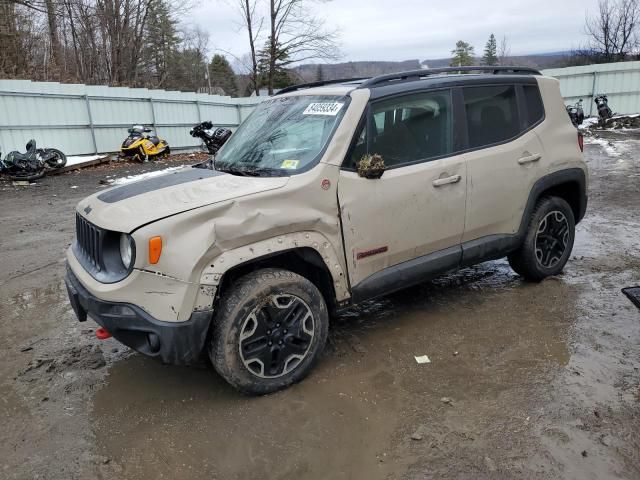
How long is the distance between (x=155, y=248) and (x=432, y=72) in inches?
102

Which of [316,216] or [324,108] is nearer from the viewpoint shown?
[316,216]

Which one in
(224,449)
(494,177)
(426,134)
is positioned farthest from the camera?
(494,177)

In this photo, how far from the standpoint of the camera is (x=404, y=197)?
11.7 feet

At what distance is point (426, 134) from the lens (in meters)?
3.82

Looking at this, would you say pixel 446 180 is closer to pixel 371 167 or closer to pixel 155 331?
pixel 371 167

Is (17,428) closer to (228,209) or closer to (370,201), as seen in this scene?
(228,209)

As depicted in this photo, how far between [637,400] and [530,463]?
0.96 metres

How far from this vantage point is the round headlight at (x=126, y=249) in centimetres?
280

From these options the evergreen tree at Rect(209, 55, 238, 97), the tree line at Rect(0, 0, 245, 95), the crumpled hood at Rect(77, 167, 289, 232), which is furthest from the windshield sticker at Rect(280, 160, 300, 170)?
the evergreen tree at Rect(209, 55, 238, 97)

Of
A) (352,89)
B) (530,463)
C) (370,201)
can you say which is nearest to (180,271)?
(370,201)

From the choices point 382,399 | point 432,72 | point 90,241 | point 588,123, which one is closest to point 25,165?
point 90,241

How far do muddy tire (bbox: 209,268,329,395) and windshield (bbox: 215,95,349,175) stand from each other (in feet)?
2.59

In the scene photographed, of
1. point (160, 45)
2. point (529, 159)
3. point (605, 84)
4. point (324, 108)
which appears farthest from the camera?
point (160, 45)

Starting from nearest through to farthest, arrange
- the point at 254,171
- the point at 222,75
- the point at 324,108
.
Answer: the point at 254,171
the point at 324,108
the point at 222,75
